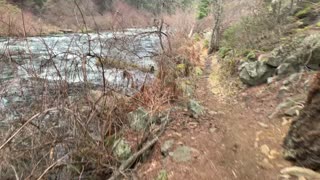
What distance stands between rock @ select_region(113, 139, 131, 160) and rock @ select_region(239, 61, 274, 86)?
13.0 ft

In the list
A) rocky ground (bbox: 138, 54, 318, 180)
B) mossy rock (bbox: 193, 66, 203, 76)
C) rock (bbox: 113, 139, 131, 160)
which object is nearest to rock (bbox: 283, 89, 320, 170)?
rocky ground (bbox: 138, 54, 318, 180)

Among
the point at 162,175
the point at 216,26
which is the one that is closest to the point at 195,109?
the point at 162,175

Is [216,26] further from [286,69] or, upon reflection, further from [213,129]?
[213,129]

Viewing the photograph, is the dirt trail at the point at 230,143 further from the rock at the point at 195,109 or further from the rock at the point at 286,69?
the rock at the point at 286,69

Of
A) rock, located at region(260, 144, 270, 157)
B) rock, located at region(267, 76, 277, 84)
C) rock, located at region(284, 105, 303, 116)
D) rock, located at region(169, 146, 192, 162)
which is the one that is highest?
rock, located at region(267, 76, 277, 84)

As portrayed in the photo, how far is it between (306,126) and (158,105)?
3.12 metres

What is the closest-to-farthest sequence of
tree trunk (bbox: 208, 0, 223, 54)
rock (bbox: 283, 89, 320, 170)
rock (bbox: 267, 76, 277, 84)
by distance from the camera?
rock (bbox: 283, 89, 320, 170) → rock (bbox: 267, 76, 277, 84) → tree trunk (bbox: 208, 0, 223, 54)

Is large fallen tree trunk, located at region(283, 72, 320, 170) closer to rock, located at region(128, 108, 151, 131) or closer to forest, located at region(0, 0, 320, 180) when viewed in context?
forest, located at region(0, 0, 320, 180)

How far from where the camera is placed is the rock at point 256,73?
817 cm

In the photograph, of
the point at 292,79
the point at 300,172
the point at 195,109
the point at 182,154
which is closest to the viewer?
the point at 300,172

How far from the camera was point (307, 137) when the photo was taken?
14.0 ft

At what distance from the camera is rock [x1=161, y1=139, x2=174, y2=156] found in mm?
5379

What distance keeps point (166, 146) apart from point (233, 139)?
112 centimetres

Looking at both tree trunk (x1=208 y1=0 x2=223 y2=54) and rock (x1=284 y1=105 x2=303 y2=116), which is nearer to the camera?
rock (x1=284 y1=105 x2=303 y2=116)
